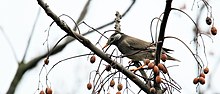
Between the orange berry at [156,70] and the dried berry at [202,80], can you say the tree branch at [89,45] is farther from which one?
the dried berry at [202,80]

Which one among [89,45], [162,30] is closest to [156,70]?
[162,30]

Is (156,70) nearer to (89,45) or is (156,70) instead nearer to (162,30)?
(162,30)

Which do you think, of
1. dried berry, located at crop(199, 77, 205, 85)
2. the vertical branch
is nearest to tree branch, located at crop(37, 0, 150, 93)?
the vertical branch

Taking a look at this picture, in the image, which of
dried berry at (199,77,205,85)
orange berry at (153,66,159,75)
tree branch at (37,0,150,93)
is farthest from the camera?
dried berry at (199,77,205,85)

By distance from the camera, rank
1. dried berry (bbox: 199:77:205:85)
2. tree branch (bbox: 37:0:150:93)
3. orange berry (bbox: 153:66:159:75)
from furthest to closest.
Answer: dried berry (bbox: 199:77:205:85)
orange berry (bbox: 153:66:159:75)
tree branch (bbox: 37:0:150:93)

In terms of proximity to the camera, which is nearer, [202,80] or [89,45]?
[89,45]

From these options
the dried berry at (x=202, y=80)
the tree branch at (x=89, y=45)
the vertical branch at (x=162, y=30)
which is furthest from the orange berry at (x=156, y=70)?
the dried berry at (x=202, y=80)

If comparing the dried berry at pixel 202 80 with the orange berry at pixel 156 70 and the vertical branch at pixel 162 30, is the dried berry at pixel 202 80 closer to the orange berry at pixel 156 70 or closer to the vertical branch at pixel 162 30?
the vertical branch at pixel 162 30

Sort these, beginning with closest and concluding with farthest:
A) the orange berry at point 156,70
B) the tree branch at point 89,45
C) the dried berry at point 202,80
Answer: the tree branch at point 89,45 → the orange berry at point 156,70 → the dried berry at point 202,80

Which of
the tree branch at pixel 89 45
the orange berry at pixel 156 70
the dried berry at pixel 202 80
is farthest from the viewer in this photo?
the dried berry at pixel 202 80

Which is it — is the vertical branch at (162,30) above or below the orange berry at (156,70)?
above

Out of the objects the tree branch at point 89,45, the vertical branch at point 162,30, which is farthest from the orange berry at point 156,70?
the tree branch at point 89,45

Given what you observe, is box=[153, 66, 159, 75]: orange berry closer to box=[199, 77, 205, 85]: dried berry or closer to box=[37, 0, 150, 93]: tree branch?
box=[37, 0, 150, 93]: tree branch

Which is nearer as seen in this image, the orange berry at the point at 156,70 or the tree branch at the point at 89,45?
the tree branch at the point at 89,45
